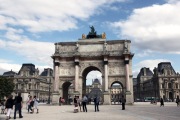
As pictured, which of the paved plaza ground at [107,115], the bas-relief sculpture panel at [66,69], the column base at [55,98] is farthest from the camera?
the bas-relief sculpture panel at [66,69]

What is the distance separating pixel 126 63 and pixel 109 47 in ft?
15.1

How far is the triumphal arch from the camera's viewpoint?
154 feet

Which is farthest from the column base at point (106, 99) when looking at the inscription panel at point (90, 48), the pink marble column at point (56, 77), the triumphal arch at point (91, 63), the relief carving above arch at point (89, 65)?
the pink marble column at point (56, 77)

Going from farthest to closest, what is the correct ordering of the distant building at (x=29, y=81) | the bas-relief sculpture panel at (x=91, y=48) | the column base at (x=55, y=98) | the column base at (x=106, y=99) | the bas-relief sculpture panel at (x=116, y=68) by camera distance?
the distant building at (x=29, y=81) → the bas-relief sculpture panel at (x=91, y=48) → the bas-relief sculpture panel at (x=116, y=68) → the column base at (x=55, y=98) → the column base at (x=106, y=99)

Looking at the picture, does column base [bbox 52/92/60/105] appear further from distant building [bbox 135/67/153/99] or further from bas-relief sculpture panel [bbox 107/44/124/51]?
distant building [bbox 135/67/153/99]

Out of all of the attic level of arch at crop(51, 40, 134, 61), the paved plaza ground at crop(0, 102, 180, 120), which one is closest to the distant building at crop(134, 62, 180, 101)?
the attic level of arch at crop(51, 40, 134, 61)

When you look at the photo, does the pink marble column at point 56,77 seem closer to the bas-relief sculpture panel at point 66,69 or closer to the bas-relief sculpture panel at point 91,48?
the bas-relief sculpture panel at point 66,69

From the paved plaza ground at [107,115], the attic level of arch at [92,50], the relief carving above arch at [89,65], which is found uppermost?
the attic level of arch at [92,50]

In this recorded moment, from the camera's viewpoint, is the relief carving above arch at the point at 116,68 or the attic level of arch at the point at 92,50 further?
the relief carving above arch at the point at 116,68

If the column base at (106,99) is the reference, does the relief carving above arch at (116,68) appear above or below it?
above

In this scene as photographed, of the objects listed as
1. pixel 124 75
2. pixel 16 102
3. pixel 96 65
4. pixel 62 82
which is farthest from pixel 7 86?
pixel 16 102

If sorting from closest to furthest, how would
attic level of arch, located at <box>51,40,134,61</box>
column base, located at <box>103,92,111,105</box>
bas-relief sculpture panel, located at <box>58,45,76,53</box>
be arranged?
1. column base, located at <box>103,92,111,105</box>
2. attic level of arch, located at <box>51,40,134,61</box>
3. bas-relief sculpture panel, located at <box>58,45,76,53</box>

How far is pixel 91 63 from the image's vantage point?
158 ft

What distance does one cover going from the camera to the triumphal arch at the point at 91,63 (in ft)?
154
